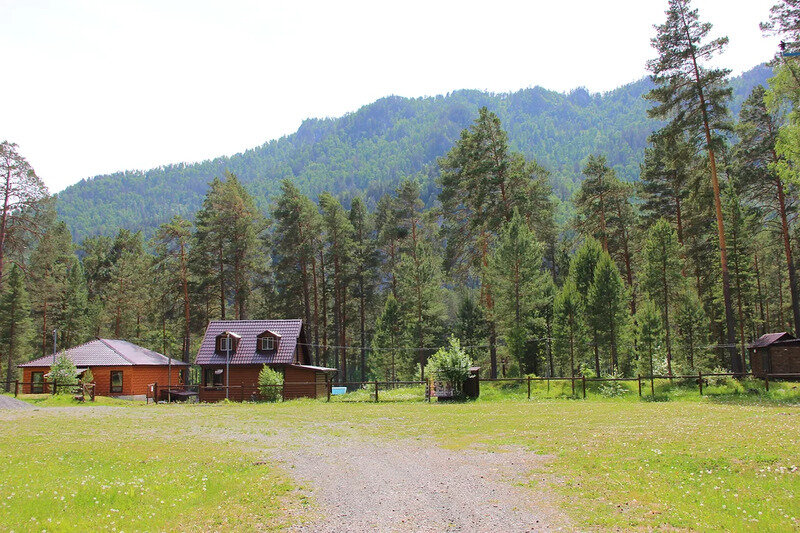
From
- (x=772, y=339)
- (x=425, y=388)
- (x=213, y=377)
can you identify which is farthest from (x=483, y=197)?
(x=213, y=377)

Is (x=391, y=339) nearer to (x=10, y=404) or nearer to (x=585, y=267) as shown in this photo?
(x=585, y=267)

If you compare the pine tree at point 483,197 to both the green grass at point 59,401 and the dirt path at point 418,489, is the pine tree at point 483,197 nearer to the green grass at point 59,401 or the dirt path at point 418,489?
the green grass at point 59,401

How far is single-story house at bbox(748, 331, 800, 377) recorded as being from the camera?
103 ft

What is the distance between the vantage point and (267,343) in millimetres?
40562

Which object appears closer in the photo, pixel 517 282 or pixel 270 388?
pixel 270 388

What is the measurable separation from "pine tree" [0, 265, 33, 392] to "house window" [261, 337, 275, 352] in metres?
27.0

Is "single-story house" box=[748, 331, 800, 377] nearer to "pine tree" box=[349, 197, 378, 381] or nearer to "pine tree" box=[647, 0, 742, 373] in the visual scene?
"pine tree" box=[647, 0, 742, 373]

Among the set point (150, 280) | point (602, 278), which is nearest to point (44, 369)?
point (150, 280)

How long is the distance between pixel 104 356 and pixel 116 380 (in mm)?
2112

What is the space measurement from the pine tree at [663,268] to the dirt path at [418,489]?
29613 millimetres

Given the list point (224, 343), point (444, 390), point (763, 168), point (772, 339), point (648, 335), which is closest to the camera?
point (444, 390)

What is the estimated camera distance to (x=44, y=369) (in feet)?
136

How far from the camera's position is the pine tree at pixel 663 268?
37.0m

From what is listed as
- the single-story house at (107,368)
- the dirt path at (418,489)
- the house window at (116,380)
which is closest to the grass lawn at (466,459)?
the dirt path at (418,489)
